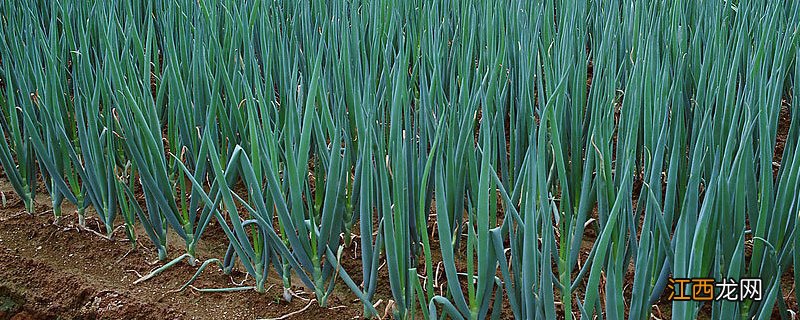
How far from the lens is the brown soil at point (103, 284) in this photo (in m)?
1.40

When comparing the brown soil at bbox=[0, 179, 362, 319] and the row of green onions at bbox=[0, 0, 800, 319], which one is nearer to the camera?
the row of green onions at bbox=[0, 0, 800, 319]

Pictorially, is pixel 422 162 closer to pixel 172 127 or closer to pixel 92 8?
pixel 172 127

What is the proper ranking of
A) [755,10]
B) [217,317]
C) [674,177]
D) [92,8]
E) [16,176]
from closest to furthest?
[674,177] → [217,317] → [16,176] → [755,10] → [92,8]

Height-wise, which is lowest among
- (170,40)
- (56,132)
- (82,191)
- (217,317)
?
(217,317)

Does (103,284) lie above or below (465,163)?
below

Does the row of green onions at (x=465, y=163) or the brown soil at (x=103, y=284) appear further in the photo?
the brown soil at (x=103, y=284)

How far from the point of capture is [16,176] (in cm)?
167

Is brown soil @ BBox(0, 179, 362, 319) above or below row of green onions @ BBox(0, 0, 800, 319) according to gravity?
below

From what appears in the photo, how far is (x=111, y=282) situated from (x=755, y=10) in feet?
5.09

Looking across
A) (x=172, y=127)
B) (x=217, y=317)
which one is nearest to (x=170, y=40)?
(x=172, y=127)

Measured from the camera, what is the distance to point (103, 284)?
1.51 meters

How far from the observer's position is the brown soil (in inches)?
55.2

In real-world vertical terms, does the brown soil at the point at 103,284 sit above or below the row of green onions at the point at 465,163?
below

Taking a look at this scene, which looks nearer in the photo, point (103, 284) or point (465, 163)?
point (465, 163)
